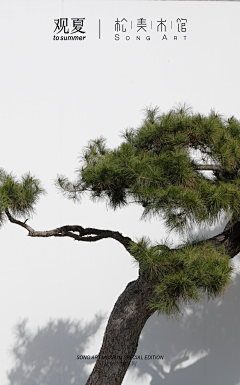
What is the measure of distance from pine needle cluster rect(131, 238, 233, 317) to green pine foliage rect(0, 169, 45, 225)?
0.55 m

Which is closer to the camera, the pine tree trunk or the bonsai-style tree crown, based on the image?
the bonsai-style tree crown

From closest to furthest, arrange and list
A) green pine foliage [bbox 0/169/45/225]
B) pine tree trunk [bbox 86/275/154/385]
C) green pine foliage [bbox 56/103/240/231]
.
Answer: green pine foliage [bbox 56/103/240/231]
green pine foliage [bbox 0/169/45/225]
pine tree trunk [bbox 86/275/154/385]

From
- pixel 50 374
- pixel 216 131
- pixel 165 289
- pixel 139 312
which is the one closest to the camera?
Result: pixel 165 289

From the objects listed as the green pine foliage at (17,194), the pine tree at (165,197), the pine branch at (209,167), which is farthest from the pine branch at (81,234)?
the pine branch at (209,167)

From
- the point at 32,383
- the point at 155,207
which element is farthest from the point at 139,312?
the point at 32,383

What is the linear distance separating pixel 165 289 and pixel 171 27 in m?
2.13

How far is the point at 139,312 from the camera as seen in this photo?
183cm

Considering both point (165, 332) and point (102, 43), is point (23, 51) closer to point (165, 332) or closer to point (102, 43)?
point (102, 43)

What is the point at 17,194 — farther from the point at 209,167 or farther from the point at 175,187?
the point at 209,167

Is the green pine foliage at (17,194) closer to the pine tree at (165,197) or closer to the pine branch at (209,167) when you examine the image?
the pine tree at (165,197)

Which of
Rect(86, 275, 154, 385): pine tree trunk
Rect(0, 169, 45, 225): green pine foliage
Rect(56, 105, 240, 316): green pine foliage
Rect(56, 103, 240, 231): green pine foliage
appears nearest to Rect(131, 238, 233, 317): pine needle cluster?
Rect(56, 105, 240, 316): green pine foliage

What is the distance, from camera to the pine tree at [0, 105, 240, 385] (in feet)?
4.72

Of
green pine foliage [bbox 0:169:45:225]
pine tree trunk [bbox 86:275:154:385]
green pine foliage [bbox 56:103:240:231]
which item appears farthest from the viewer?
pine tree trunk [bbox 86:275:154:385]

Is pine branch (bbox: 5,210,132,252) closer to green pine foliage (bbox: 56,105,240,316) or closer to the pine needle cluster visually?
green pine foliage (bbox: 56,105,240,316)
